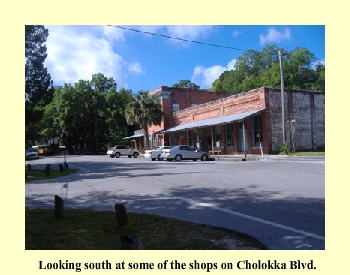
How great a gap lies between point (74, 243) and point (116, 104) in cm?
5465

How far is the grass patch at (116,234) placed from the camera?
5152 millimetres

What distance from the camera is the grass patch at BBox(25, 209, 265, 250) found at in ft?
16.9

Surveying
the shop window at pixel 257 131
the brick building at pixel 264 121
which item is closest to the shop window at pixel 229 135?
the brick building at pixel 264 121

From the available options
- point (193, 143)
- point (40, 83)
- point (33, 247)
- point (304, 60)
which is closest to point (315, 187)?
point (33, 247)

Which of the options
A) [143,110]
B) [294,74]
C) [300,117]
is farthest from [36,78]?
[294,74]

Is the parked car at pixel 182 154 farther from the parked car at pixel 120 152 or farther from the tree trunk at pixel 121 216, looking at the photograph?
Answer: the tree trunk at pixel 121 216

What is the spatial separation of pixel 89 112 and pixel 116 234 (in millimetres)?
56112

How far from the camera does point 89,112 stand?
5959 cm

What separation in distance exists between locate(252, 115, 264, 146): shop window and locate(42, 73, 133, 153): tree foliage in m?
31.0

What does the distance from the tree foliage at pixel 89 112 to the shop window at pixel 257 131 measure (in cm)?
3104

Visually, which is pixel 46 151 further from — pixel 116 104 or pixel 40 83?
pixel 40 83

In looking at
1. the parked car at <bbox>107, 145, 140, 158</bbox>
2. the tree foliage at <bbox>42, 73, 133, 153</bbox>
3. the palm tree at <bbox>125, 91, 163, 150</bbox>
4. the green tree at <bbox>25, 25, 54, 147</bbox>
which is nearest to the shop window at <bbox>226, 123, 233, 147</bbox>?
→ the palm tree at <bbox>125, 91, 163, 150</bbox>

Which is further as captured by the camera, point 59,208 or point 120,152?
point 120,152

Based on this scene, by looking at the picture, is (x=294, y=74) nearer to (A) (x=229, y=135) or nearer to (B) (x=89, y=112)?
(A) (x=229, y=135)
